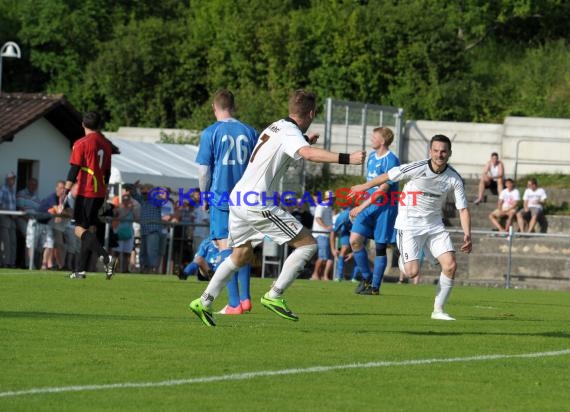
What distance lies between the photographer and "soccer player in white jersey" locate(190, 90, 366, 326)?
10.9 m

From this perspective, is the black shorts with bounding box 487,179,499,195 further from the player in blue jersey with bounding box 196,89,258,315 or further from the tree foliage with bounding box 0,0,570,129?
the player in blue jersey with bounding box 196,89,258,315

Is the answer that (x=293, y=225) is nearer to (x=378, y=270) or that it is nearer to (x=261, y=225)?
(x=261, y=225)

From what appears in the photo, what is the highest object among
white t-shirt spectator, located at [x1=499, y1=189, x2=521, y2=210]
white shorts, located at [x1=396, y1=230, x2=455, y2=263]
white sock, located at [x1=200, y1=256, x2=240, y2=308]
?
white t-shirt spectator, located at [x1=499, y1=189, x2=521, y2=210]

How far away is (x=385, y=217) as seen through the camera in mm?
19047

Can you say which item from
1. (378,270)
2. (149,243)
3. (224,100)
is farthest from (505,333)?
(149,243)

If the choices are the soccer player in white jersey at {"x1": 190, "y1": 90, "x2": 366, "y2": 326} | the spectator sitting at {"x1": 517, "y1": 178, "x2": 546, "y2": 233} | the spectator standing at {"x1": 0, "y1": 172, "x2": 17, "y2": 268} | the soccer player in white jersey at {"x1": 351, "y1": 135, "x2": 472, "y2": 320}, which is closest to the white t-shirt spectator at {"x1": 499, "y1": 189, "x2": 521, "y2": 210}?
the spectator sitting at {"x1": 517, "y1": 178, "x2": 546, "y2": 233}

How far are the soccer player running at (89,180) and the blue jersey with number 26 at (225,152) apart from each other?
5.03 metres

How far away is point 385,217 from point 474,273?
1084cm

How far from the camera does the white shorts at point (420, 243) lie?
13.9 metres

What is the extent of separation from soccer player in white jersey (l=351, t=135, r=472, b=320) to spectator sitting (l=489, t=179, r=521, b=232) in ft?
57.4

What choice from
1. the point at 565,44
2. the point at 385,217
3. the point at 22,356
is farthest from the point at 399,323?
the point at 565,44

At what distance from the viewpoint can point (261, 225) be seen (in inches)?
435

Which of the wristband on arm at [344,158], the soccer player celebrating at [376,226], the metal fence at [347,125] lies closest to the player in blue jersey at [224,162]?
the wristband on arm at [344,158]

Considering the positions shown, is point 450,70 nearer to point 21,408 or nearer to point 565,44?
point 565,44
